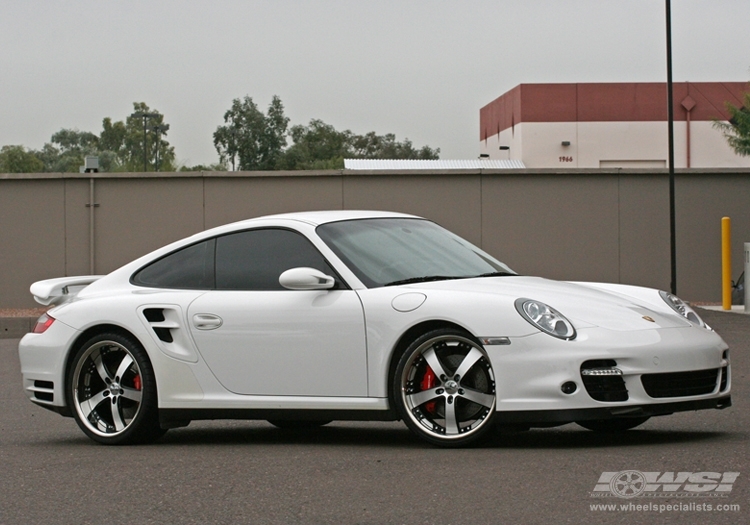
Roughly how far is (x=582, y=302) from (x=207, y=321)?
219 cm

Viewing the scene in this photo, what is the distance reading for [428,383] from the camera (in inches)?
253

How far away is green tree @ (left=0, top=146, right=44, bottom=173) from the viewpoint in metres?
127

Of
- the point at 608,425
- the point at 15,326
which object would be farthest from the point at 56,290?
the point at 15,326

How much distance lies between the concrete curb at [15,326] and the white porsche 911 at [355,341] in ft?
43.3

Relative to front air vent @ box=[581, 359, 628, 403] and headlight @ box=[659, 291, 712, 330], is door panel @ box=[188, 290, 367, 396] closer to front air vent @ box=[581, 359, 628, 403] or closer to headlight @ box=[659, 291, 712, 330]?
front air vent @ box=[581, 359, 628, 403]

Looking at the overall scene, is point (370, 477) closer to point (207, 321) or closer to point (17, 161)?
point (207, 321)

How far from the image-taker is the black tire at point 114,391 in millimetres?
7242

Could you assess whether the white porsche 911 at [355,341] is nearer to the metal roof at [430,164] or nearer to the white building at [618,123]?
the metal roof at [430,164]

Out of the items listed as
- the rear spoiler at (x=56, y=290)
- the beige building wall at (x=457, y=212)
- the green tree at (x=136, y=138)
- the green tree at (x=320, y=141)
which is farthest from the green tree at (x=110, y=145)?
the rear spoiler at (x=56, y=290)

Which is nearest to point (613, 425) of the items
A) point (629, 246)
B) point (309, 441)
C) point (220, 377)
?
point (309, 441)

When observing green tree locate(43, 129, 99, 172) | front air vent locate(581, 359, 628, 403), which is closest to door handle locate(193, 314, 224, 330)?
front air vent locate(581, 359, 628, 403)

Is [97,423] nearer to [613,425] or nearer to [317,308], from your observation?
[317,308]

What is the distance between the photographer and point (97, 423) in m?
7.39

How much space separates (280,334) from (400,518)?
7.47 ft
